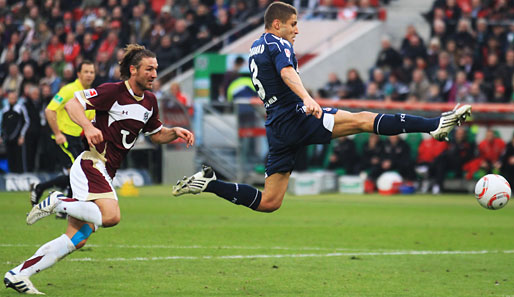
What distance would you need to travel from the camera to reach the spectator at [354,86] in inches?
948

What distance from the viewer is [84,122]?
777 centimetres

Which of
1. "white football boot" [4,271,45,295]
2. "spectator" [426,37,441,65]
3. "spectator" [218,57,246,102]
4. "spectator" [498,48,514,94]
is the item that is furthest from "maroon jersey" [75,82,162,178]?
"spectator" [218,57,246,102]

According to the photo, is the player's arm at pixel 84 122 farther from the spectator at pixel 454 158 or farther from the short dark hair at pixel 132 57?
the spectator at pixel 454 158

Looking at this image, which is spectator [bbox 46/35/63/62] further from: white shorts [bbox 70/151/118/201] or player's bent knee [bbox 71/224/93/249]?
player's bent knee [bbox 71/224/93/249]

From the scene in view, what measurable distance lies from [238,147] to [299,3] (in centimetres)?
723

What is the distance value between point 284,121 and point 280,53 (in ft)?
A: 2.33

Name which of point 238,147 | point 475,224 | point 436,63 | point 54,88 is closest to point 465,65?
point 436,63

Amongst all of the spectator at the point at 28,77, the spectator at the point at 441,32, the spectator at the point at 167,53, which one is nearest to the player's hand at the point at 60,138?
the spectator at the point at 28,77

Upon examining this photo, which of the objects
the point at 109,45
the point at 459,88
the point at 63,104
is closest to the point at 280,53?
the point at 63,104

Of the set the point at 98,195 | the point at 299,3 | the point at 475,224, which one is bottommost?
the point at 475,224

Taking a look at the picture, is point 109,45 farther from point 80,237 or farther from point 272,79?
point 80,237

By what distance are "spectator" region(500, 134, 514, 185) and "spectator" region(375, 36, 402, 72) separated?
507 cm

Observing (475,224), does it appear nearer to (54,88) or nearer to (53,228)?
(53,228)

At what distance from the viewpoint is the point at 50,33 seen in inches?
1249
